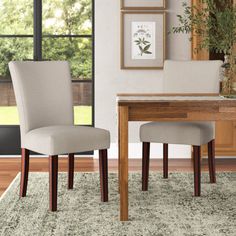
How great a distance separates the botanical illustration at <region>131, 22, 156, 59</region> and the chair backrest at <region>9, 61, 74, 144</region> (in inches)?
61.2

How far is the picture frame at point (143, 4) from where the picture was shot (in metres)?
5.81

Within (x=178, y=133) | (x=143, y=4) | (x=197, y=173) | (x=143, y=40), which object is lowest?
(x=197, y=173)

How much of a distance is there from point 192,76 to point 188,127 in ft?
2.01

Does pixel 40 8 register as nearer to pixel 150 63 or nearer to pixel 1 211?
pixel 150 63

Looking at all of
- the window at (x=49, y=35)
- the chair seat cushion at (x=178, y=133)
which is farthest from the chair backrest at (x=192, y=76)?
the window at (x=49, y=35)

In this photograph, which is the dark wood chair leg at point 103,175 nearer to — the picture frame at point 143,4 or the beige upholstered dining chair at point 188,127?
the beige upholstered dining chair at point 188,127

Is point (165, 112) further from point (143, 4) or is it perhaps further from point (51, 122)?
point (143, 4)

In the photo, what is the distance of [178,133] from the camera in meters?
4.25

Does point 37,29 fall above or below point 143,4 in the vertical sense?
below

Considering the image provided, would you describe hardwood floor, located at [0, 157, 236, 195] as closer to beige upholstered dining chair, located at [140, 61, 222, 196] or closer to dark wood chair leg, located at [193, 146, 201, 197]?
beige upholstered dining chair, located at [140, 61, 222, 196]

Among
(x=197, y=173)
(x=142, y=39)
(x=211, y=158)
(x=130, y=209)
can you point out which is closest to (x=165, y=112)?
(x=130, y=209)

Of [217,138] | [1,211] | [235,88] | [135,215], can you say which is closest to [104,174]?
[135,215]

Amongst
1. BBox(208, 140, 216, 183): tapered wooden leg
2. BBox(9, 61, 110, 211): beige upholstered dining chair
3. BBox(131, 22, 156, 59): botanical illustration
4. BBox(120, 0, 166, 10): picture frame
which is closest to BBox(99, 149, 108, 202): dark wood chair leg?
BBox(9, 61, 110, 211): beige upholstered dining chair

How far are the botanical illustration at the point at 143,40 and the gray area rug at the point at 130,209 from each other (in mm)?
1508
